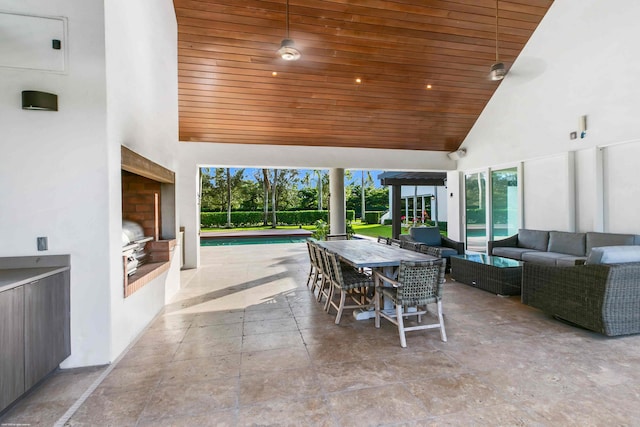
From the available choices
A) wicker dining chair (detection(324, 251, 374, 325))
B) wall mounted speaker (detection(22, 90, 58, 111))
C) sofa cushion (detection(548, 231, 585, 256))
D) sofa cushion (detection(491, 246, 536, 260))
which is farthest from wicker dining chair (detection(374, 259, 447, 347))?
sofa cushion (detection(548, 231, 585, 256))

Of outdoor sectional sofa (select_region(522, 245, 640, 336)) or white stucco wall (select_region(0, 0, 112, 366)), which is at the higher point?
white stucco wall (select_region(0, 0, 112, 366))

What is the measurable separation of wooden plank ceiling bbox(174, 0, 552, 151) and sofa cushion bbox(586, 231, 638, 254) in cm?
363

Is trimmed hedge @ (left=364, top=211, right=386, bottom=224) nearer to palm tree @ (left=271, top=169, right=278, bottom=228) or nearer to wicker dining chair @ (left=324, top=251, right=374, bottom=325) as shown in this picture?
palm tree @ (left=271, top=169, right=278, bottom=228)

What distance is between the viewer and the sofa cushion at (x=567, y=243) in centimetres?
530

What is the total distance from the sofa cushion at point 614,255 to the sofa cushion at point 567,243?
2.23 m

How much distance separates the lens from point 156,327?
143 inches

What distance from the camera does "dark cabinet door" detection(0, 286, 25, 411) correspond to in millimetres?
1936

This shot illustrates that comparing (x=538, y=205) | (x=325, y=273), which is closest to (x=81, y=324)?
(x=325, y=273)

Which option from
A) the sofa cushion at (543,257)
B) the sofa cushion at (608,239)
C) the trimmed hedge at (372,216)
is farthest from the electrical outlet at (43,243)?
the trimmed hedge at (372,216)

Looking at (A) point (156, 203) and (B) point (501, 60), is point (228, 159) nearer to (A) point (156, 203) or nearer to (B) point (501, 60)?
(A) point (156, 203)

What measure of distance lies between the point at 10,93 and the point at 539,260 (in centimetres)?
706

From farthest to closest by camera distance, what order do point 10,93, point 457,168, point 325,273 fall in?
point 457,168
point 325,273
point 10,93

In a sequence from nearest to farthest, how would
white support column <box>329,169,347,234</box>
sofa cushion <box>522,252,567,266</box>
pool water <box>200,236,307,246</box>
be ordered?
sofa cushion <box>522,252,567,266</box> < white support column <box>329,169,347,234</box> < pool water <box>200,236,307,246</box>

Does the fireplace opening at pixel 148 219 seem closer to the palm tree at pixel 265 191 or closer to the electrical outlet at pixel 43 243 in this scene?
the electrical outlet at pixel 43 243
